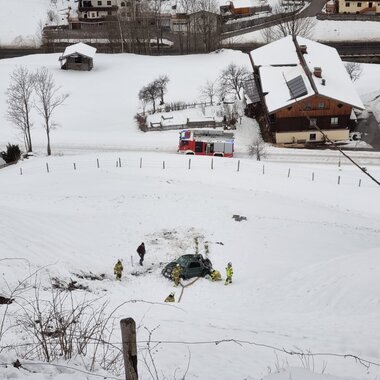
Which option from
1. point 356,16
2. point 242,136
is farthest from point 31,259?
point 356,16

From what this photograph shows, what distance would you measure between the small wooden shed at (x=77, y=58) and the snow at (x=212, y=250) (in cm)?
2085

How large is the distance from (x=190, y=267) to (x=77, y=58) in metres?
48.2

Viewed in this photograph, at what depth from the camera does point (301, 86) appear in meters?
44.0

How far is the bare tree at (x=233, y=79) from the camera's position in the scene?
177ft

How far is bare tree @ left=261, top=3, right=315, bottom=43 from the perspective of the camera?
71269 mm

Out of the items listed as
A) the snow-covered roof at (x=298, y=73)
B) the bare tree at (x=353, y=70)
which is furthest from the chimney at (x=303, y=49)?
the bare tree at (x=353, y=70)

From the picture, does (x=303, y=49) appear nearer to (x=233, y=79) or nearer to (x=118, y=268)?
(x=233, y=79)

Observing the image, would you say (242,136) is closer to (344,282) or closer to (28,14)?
(344,282)

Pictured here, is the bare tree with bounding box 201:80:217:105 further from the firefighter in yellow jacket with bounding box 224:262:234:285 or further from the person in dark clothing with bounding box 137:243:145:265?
the firefighter in yellow jacket with bounding box 224:262:234:285

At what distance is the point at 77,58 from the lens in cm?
6219

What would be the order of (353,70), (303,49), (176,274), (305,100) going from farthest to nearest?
(353,70), (303,49), (305,100), (176,274)

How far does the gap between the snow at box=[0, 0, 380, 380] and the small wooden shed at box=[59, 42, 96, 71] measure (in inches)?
821

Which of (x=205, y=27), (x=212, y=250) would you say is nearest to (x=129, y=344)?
(x=212, y=250)

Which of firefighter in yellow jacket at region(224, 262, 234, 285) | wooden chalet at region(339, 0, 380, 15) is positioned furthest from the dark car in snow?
wooden chalet at region(339, 0, 380, 15)
